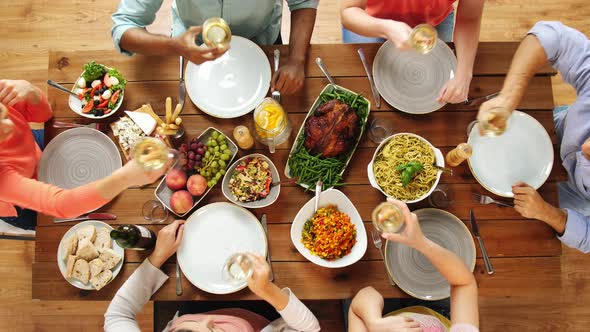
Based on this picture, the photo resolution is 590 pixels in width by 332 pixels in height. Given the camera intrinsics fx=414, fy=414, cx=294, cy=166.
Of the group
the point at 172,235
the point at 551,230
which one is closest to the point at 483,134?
the point at 551,230

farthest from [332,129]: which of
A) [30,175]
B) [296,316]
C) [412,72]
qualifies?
[30,175]

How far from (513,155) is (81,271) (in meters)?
1.75

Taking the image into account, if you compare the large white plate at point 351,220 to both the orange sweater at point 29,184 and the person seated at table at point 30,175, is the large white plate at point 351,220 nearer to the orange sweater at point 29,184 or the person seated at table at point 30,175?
the person seated at table at point 30,175

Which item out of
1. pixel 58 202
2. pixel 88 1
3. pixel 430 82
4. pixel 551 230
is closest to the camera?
pixel 58 202

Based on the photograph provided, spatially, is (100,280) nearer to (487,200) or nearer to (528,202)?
(487,200)

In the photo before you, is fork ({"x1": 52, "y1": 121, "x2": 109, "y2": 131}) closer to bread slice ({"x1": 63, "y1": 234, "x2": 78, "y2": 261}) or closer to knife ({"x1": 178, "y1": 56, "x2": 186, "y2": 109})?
knife ({"x1": 178, "y1": 56, "x2": 186, "y2": 109})

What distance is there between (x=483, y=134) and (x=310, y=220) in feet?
2.43

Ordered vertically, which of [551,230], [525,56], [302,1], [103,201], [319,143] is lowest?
[551,230]

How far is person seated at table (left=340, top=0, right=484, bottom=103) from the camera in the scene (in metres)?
1.66

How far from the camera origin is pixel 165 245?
1575 mm

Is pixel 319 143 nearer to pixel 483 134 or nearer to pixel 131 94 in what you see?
pixel 483 134

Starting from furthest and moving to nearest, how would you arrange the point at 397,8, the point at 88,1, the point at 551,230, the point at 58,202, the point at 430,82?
the point at 88,1
the point at 397,8
the point at 430,82
the point at 551,230
the point at 58,202

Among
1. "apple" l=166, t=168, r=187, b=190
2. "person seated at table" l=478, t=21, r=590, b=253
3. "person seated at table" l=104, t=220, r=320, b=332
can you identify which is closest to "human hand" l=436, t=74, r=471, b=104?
"person seated at table" l=478, t=21, r=590, b=253

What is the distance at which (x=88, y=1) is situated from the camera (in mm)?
2959
